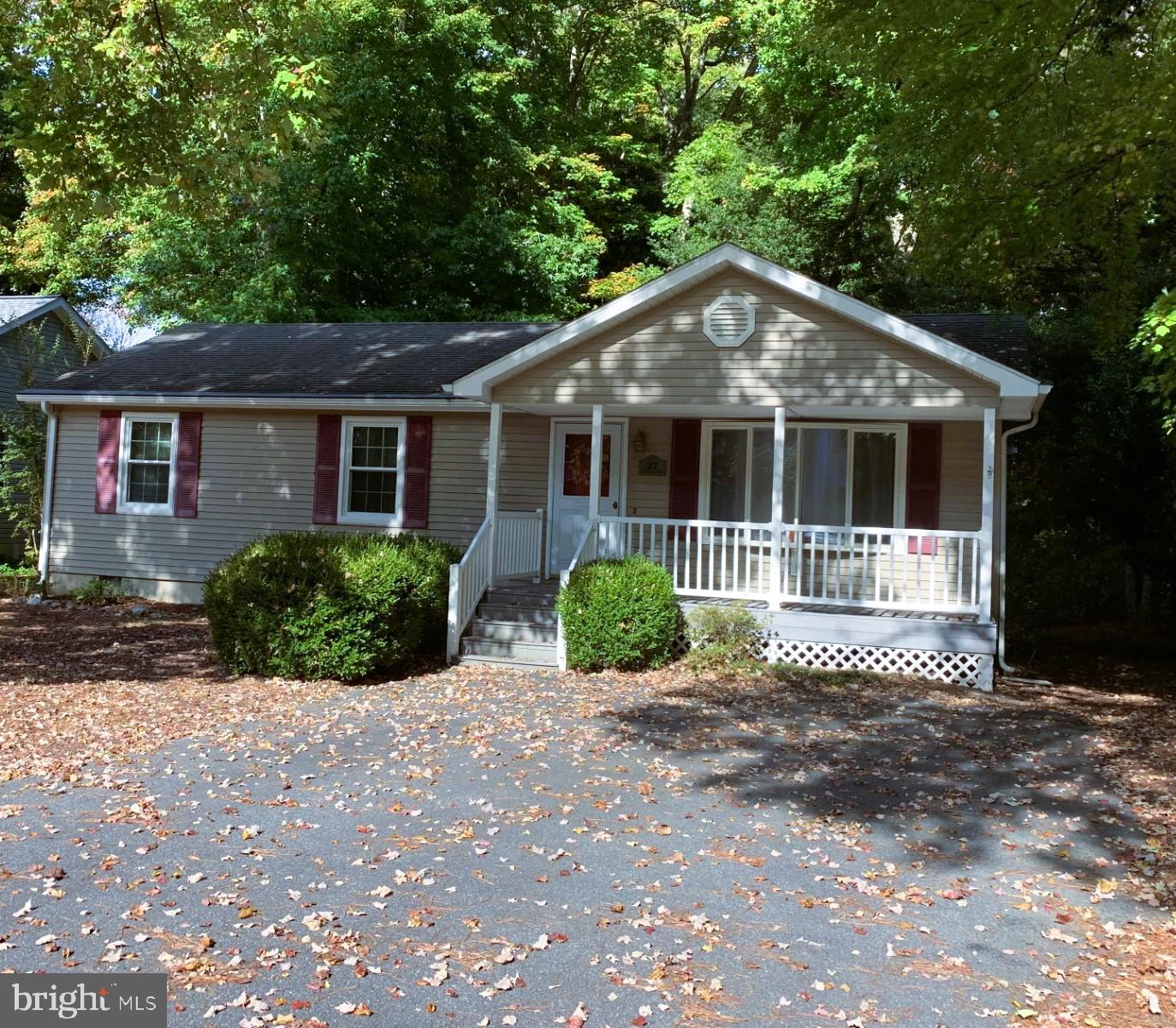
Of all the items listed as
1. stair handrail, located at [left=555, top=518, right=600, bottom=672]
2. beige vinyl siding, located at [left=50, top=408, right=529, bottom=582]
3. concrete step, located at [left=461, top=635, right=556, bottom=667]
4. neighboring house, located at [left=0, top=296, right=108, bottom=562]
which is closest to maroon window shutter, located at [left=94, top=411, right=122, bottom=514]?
beige vinyl siding, located at [left=50, top=408, right=529, bottom=582]

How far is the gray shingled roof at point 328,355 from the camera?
1374 cm

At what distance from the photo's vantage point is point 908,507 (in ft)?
39.4

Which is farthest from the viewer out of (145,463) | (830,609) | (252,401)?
(145,463)

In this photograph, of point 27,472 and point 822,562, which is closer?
point 822,562

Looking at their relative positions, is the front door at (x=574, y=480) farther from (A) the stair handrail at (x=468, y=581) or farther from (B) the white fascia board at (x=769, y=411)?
(A) the stair handrail at (x=468, y=581)

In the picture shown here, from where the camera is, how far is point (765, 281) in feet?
36.0

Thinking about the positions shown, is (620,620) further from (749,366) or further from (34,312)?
(34,312)

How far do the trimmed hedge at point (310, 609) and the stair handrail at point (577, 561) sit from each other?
1.70 metres

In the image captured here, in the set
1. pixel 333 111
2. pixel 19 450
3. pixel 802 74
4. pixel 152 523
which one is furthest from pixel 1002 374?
pixel 19 450

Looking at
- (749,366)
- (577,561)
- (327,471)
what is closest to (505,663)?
(577,561)

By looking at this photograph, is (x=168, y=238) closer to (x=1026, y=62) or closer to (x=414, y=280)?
→ (x=414, y=280)

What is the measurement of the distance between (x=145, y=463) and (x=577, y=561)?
7.95m

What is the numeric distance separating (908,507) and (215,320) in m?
16.6

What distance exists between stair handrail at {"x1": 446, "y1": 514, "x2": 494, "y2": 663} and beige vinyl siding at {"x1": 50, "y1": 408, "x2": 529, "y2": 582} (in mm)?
1890
